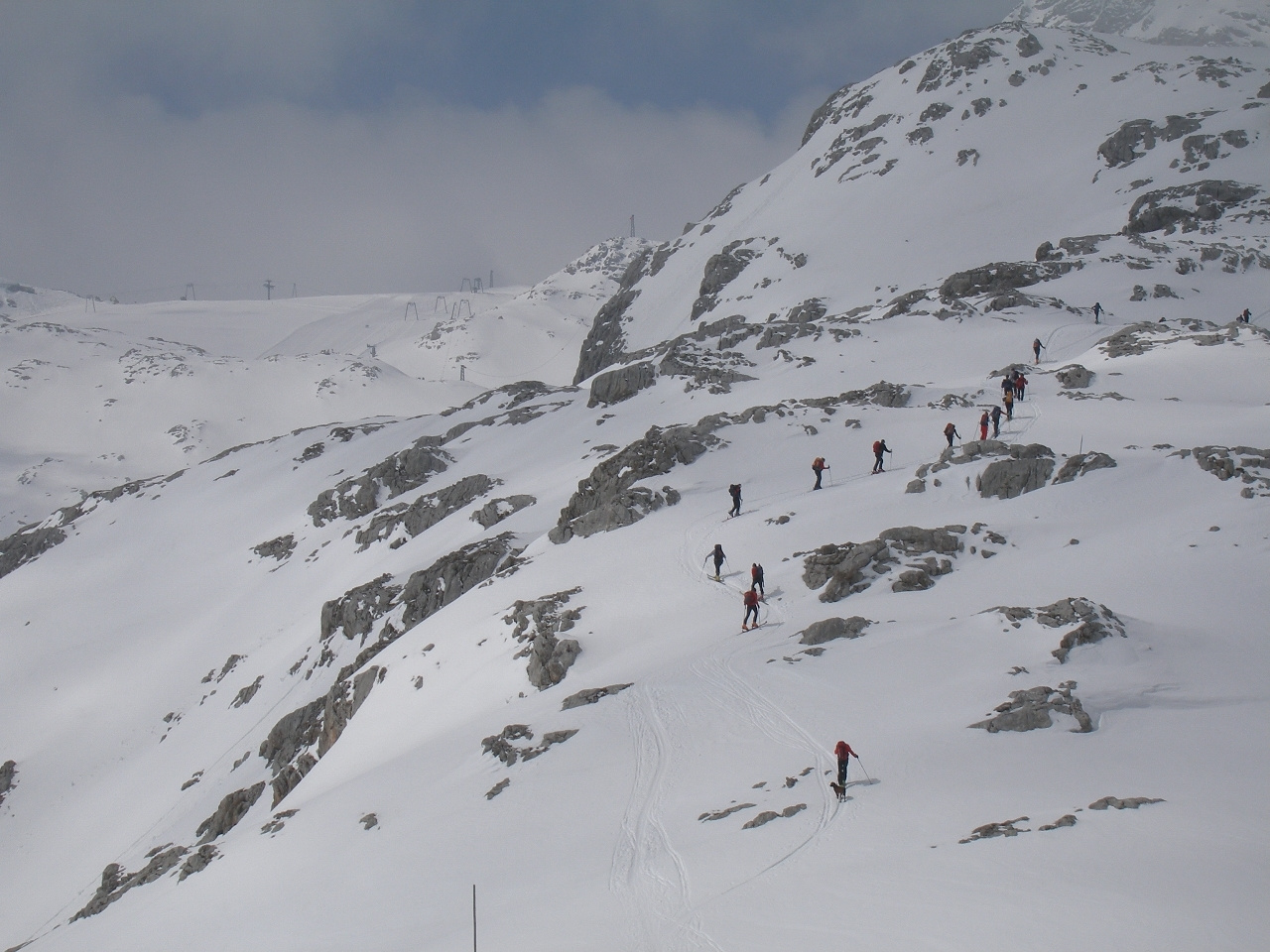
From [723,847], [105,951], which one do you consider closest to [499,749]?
[723,847]

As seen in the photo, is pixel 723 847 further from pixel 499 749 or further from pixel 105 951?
pixel 105 951

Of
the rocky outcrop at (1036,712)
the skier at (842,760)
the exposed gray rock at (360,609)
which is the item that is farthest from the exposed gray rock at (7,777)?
the rocky outcrop at (1036,712)

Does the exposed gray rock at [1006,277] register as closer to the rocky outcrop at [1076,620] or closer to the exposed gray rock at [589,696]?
the rocky outcrop at [1076,620]

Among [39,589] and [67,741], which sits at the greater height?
[39,589]

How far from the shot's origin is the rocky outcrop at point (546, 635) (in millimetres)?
23719

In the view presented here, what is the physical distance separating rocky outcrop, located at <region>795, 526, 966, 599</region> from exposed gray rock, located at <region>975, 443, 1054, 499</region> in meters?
3.63

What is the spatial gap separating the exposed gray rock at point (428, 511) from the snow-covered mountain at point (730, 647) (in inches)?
9.4

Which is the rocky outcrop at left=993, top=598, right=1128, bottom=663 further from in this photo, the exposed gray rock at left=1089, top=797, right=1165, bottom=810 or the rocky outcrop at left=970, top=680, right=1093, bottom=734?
the exposed gray rock at left=1089, top=797, right=1165, bottom=810

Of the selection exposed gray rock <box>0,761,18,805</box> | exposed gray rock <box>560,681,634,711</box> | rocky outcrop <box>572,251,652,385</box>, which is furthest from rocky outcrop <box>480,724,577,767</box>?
rocky outcrop <box>572,251,652,385</box>

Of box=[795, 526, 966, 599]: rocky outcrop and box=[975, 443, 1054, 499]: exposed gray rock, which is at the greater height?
box=[975, 443, 1054, 499]: exposed gray rock

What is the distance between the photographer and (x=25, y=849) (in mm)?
37438

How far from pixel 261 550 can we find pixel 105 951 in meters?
44.1

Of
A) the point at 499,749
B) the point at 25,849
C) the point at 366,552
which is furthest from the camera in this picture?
the point at 366,552

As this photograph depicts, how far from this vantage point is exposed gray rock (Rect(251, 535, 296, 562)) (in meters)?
58.2
